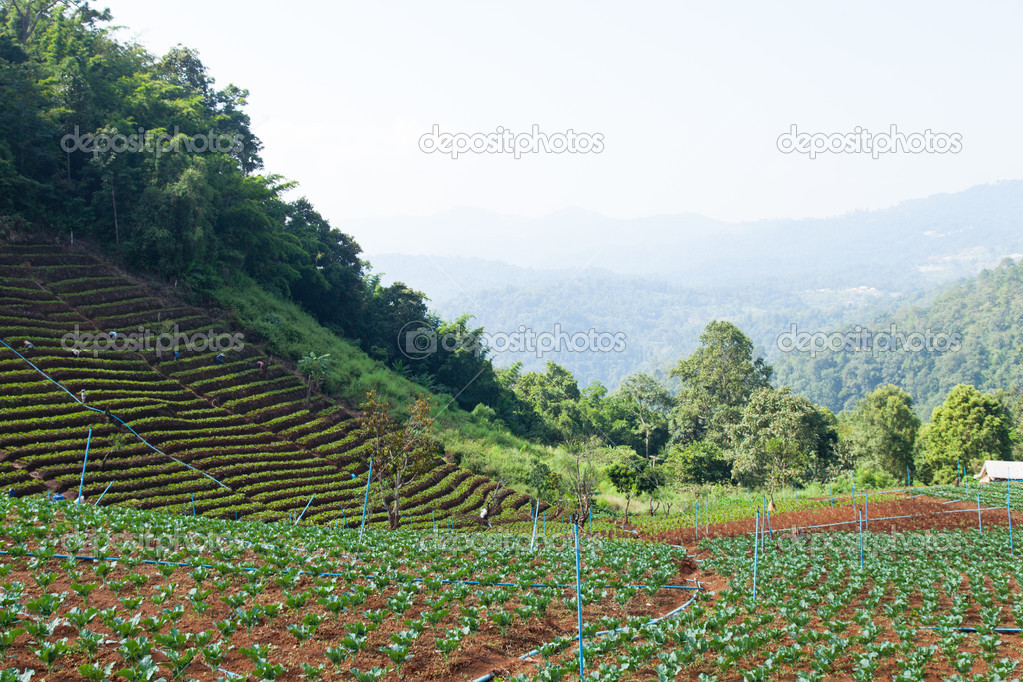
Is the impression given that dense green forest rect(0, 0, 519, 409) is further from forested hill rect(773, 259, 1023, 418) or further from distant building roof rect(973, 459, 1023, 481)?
forested hill rect(773, 259, 1023, 418)

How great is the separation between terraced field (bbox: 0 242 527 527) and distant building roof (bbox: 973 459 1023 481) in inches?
1046

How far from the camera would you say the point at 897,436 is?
1823 inches

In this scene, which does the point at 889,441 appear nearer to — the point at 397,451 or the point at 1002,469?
the point at 1002,469

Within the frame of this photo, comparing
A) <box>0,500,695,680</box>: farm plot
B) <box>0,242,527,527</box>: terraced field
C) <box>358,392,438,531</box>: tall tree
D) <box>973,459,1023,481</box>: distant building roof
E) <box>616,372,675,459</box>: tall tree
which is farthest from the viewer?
<box>616,372,675,459</box>: tall tree

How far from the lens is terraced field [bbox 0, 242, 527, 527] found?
2191 centimetres

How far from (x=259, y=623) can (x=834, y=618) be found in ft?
29.4

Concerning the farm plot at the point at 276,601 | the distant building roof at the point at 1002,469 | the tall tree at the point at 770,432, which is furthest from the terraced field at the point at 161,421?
the distant building roof at the point at 1002,469

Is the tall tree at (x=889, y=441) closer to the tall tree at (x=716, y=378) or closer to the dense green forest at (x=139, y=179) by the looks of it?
the tall tree at (x=716, y=378)

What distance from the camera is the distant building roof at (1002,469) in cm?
Result: 3681

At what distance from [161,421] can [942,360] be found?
142 m

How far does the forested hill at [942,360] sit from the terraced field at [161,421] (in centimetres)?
10091

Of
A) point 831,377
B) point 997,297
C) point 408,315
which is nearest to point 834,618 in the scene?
point 408,315

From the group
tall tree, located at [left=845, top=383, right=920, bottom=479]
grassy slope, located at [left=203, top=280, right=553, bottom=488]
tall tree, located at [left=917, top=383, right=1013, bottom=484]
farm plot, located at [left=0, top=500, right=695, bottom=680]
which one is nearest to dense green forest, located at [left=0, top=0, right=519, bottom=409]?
grassy slope, located at [left=203, top=280, right=553, bottom=488]

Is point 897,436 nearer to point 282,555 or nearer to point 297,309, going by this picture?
point 297,309
